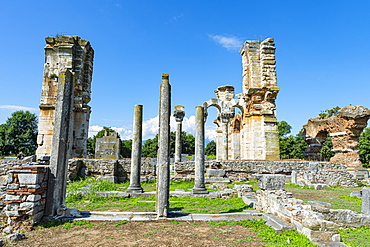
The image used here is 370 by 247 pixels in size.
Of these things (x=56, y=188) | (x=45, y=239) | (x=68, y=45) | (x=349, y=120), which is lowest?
(x=45, y=239)

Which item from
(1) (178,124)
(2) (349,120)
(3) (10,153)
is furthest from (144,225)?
(3) (10,153)

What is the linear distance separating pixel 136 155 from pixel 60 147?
4460 mm

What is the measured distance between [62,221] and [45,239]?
1199 millimetres

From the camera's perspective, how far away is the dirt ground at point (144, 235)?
4.68 metres

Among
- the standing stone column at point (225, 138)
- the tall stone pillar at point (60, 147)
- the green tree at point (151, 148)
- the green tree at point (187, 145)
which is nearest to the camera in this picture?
the tall stone pillar at point (60, 147)

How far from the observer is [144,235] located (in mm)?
5141

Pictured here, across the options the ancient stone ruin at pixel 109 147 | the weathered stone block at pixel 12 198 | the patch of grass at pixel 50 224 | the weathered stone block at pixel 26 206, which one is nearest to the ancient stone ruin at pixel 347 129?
the ancient stone ruin at pixel 109 147

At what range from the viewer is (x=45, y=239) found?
4914 mm

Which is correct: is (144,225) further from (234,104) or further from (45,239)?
(234,104)

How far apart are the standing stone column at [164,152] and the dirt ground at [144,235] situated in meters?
0.58

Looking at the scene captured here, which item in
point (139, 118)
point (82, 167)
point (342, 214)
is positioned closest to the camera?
point (342, 214)

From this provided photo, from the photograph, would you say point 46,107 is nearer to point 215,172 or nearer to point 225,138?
point 215,172

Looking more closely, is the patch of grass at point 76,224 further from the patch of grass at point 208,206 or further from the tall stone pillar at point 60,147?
the patch of grass at point 208,206

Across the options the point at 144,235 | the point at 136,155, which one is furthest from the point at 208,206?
the point at 136,155
